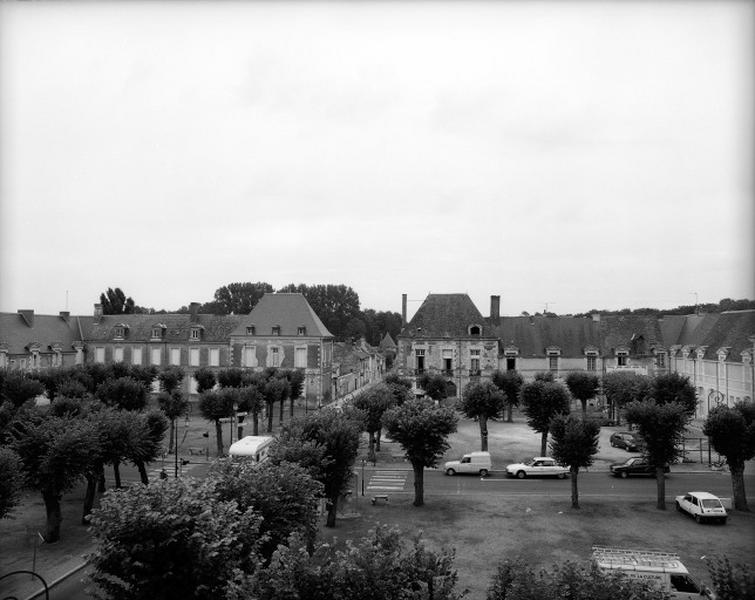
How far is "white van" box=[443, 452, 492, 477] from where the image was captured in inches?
1291

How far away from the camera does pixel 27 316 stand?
59.7 m

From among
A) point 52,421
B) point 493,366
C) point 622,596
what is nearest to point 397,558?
point 622,596

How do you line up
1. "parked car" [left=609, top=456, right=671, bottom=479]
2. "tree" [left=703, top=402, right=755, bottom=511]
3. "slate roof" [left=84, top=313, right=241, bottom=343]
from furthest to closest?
"slate roof" [left=84, top=313, right=241, bottom=343] < "parked car" [left=609, top=456, right=671, bottom=479] < "tree" [left=703, top=402, right=755, bottom=511]

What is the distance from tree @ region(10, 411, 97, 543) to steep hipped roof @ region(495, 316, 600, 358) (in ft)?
149

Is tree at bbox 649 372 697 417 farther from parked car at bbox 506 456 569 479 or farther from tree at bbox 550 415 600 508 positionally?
tree at bbox 550 415 600 508

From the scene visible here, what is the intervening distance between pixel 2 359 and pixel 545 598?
195 feet

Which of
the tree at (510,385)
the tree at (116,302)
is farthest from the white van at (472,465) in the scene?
the tree at (116,302)

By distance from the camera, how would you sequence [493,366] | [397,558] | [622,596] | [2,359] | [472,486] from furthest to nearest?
1. [493,366]
2. [2,359]
3. [472,486]
4. [397,558]
5. [622,596]

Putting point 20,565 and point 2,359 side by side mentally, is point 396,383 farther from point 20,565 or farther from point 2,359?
point 2,359

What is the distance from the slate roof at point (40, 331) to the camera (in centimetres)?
5662

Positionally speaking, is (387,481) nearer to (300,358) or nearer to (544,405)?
(544,405)

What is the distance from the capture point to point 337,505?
25.0 meters

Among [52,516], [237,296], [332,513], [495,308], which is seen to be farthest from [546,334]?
[237,296]

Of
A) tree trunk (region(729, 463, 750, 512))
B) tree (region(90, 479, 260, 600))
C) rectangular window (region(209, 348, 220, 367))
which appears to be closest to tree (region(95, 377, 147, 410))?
rectangular window (region(209, 348, 220, 367))
